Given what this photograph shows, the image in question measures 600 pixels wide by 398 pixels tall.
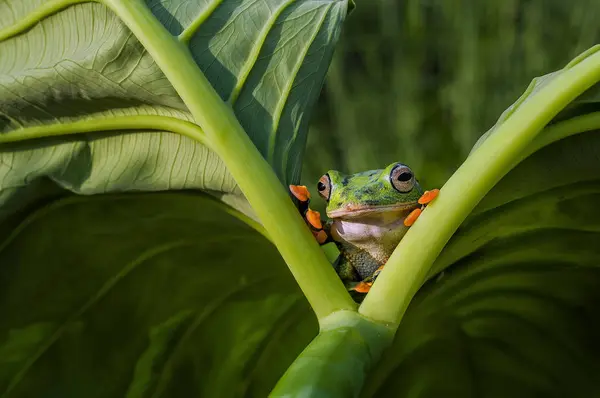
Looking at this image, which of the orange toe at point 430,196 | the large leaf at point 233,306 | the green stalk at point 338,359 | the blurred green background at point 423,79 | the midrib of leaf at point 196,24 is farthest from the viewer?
the blurred green background at point 423,79

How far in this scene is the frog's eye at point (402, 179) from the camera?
2.47ft

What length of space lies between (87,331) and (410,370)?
54 centimetres

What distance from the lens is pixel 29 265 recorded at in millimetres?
935

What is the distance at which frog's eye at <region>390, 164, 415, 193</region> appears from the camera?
0.75 m

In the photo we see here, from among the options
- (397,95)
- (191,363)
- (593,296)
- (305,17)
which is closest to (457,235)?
(305,17)

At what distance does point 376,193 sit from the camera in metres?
0.76

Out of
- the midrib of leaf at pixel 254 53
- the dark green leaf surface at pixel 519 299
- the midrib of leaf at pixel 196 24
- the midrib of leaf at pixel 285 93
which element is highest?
the midrib of leaf at pixel 196 24

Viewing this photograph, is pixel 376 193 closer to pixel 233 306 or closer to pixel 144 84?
pixel 144 84

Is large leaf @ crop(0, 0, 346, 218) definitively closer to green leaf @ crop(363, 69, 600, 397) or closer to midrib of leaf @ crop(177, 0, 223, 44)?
midrib of leaf @ crop(177, 0, 223, 44)

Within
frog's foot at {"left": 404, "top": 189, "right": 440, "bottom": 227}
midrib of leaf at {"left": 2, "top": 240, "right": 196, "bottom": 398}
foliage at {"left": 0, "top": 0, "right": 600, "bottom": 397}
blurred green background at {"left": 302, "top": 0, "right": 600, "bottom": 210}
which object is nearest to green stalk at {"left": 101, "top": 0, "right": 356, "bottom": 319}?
foliage at {"left": 0, "top": 0, "right": 600, "bottom": 397}

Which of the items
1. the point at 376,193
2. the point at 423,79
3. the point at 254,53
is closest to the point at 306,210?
the point at 376,193

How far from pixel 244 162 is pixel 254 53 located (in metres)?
0.17

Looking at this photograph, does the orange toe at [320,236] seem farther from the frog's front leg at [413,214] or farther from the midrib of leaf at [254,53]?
the midrib of leaf at [254,53]

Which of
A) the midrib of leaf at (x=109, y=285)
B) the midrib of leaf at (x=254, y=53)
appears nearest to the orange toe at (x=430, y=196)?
the midrib of leaf at (x=254, y=53)
